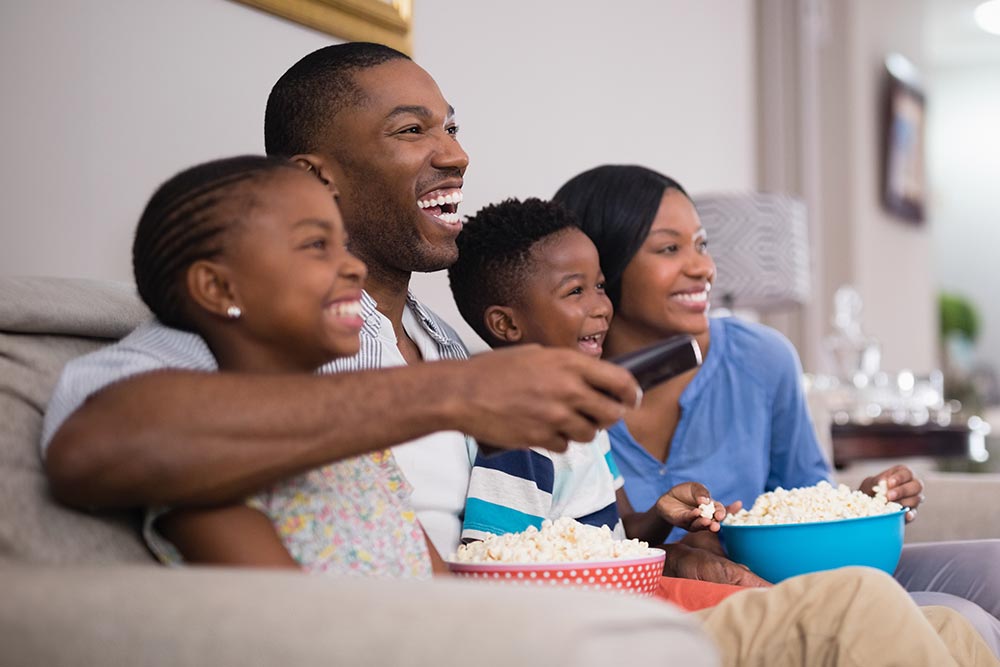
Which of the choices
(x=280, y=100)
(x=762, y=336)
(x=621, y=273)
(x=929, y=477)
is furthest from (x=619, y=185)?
(x=929, y=477)

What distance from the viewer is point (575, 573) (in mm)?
1096

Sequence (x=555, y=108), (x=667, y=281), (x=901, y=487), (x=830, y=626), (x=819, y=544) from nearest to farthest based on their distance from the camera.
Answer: (x=830, y=626)
(x=819, y=544)
(x=901, y=487)
(x=667, y=281)
(x=555, y=108)

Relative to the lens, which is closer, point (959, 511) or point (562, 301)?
point (562, 301)

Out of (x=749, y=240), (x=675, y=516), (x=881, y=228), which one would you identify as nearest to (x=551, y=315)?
(x=675, y=516)

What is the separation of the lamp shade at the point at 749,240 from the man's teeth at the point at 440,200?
51.4 inches

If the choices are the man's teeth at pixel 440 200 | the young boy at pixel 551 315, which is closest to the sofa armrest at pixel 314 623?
the young boy at pixel 551 315

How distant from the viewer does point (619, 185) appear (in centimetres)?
195

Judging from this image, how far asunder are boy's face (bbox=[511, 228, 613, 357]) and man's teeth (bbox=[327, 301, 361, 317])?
66 cm

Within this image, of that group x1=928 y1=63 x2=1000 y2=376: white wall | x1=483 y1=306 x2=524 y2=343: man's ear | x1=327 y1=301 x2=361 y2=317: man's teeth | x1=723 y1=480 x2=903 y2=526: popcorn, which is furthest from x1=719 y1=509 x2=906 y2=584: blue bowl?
x1=928 y1=63 x2=1000 y2=376: white wall

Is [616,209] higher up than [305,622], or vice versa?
[616,209]

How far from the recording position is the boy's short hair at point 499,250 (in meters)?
1.72

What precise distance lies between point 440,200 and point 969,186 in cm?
827

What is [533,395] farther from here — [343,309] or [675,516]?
[675,516]

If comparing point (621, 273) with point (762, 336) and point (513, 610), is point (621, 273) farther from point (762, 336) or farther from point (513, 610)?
point (513, 610)
